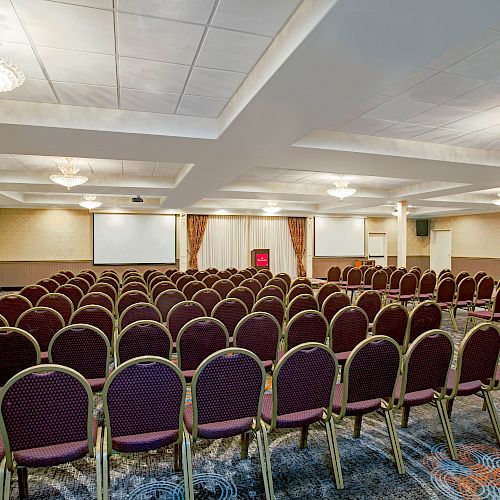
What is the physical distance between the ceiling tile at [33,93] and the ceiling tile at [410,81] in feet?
12.9

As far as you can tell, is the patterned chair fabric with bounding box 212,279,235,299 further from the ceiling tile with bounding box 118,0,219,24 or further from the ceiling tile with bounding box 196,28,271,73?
the ceiling tile with bounding box 118,0,219,24

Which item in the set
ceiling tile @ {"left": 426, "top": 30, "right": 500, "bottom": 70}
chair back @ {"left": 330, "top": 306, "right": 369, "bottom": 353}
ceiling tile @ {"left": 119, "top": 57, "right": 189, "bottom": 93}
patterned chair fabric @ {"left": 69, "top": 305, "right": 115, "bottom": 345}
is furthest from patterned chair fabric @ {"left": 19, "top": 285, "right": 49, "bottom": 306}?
ceiling tile @ {"left": 426, "top": 30, "right": 500, "bottom": 70}

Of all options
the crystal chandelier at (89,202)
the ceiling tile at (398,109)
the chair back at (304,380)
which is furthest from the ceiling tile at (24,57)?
the crystal chandelier at (89,202)

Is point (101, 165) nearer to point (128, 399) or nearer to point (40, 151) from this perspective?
point (40, 151)

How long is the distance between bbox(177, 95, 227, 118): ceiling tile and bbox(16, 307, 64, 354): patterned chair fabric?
303 centimetres

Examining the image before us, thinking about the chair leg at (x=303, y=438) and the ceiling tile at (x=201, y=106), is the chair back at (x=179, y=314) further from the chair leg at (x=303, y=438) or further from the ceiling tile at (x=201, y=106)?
the ceiling tile at (x=201, y=106)

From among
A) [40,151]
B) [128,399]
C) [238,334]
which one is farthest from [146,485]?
[40,151]

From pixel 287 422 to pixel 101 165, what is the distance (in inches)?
322

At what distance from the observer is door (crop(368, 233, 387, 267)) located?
2175cm

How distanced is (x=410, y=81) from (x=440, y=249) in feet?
66.2

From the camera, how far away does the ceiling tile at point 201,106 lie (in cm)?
501

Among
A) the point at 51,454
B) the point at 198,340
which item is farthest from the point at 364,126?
the point at 51,454

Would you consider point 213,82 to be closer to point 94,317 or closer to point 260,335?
point 260,335

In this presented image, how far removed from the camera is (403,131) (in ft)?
21.1
